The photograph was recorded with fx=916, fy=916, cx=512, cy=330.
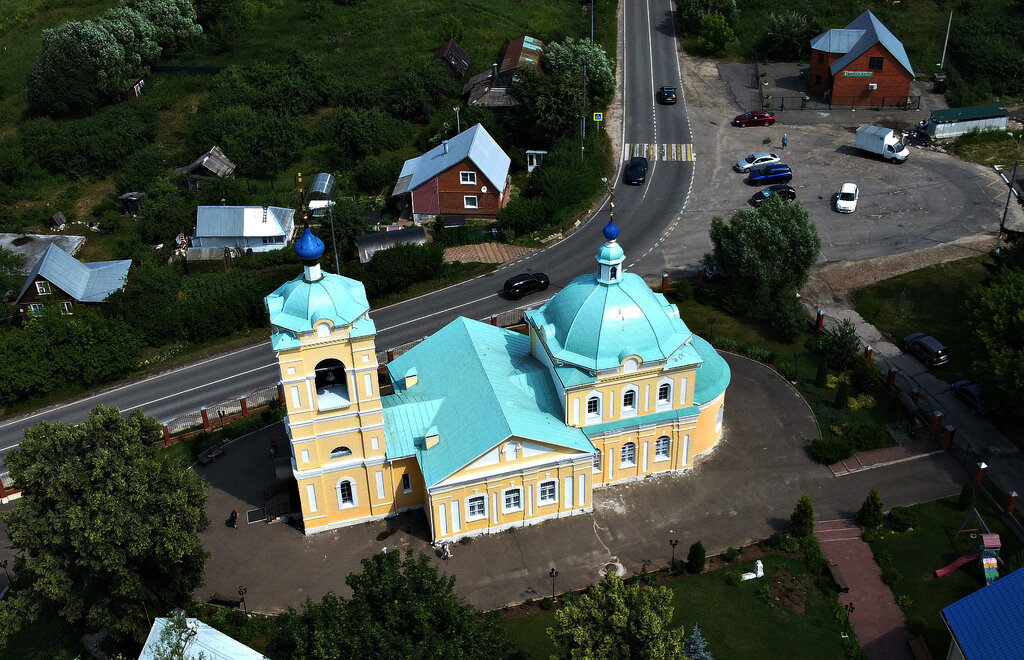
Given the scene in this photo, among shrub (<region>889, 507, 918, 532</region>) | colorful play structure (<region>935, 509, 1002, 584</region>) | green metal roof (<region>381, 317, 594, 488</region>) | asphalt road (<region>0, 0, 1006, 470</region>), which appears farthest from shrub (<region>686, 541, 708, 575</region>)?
asphalt road (<region>0, 0, 1006, 470</region>)

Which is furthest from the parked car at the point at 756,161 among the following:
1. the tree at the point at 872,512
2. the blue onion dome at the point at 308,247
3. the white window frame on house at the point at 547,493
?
the blue onion dome at the point at 308,247

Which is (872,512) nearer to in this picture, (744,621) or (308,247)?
(744,621)

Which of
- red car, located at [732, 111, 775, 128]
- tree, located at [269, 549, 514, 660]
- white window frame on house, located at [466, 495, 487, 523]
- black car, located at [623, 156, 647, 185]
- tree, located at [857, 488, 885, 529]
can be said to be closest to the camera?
tree, located at [269, 549, 514, 660]

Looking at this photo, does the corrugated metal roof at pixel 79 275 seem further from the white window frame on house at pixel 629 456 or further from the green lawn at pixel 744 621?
the green lawn at pixel 744 621

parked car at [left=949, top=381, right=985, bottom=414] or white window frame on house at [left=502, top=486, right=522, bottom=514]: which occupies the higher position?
white window frame on house at [left=502, top=486, right=522, bottom=514]

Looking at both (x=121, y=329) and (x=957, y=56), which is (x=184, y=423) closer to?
(x=121, y=329)

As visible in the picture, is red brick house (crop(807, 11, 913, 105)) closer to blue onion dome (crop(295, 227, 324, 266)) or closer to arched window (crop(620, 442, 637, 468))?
arched window (crop(620, 442, 637, 468))

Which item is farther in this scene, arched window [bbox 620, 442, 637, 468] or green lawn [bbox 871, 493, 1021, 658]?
arched window [bbox 620, 442, 637, 468]
